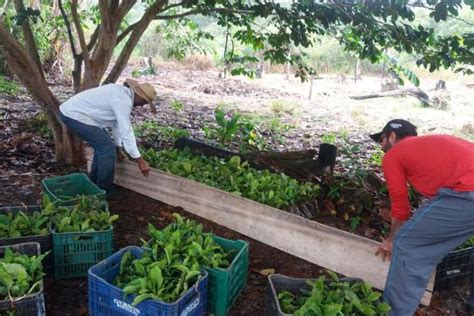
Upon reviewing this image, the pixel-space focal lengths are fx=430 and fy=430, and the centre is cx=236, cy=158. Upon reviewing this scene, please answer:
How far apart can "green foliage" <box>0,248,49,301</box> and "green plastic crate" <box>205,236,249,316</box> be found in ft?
3.63

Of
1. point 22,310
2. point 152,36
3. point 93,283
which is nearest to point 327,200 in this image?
point 93,283

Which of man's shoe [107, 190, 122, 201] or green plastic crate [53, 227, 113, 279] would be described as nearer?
green plastic crate [53, 227, 113, 279]

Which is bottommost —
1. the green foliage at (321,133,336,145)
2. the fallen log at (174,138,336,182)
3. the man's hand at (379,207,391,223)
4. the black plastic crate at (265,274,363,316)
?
the green foliage at (321,133,336,145)

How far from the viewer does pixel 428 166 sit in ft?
9.71

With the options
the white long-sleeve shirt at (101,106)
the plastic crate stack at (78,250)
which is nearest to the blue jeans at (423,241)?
the plastic crate stack at (78,250)

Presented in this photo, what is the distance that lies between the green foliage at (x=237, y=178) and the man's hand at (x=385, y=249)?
1231 mm

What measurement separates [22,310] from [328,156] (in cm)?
390

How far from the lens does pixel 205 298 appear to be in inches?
117

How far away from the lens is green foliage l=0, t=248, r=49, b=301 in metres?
2.54

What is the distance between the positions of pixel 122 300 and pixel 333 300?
1.33 meters

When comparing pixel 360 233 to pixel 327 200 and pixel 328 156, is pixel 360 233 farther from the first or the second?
pixel 328 156

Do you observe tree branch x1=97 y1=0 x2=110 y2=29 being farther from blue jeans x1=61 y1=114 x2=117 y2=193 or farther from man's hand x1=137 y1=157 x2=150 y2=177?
man's hand x1=137 y1=157 x2=150 y2=177

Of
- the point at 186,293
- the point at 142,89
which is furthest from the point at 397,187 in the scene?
the point at 142,89

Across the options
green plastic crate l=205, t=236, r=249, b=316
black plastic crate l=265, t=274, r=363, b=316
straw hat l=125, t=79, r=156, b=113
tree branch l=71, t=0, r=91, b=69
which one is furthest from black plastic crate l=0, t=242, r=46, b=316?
tree branch l=71, t=0, r=91, b=69
